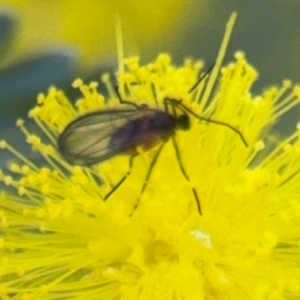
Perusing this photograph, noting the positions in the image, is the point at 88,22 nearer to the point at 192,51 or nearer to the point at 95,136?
the point at 192,51

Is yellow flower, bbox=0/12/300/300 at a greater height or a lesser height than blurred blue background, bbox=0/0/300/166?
lesser

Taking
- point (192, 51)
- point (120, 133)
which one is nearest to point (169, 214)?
point (120, 133)

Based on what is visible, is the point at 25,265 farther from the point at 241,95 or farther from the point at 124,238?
the point at 241,95

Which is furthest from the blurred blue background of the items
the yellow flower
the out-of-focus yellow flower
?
the yellow flower

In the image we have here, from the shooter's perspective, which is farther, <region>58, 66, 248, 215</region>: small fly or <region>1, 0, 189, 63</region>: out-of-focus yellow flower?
<region>1, 0, 189, 63</region>: out-of-focus yellow flower

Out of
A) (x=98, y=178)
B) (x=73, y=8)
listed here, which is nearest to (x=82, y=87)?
(x=98, y=178)

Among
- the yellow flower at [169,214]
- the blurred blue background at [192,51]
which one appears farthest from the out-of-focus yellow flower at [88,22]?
the yellow flower at [169,214]

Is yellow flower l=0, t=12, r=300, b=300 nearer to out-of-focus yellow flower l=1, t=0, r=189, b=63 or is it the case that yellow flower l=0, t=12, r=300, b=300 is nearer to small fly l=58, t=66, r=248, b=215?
small fly l=58, t=66, r=248, b=215

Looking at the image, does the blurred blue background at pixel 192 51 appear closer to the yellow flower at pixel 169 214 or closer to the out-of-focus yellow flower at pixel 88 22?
the out-of-focus yellow flower at pixel 88 22
